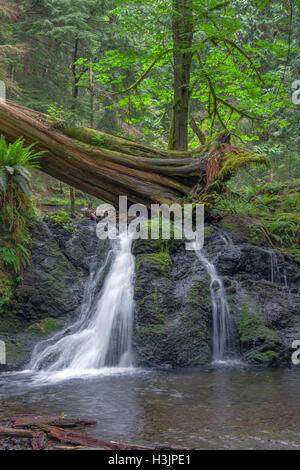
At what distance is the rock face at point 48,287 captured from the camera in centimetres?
721

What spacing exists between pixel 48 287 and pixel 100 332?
142cm

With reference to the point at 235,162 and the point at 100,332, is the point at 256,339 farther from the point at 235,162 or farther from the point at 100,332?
the point at 235,162

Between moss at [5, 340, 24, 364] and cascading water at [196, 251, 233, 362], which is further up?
cascading water at [196, 251, 233, 362]

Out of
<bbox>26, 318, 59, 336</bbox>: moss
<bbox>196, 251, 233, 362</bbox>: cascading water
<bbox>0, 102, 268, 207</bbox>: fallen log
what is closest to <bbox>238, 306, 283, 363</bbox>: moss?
<bbox>196, 251, 233, 362</bbox>: cascading water

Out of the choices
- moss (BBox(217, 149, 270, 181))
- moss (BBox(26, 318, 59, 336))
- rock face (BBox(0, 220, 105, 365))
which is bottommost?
moss (BBox(26, 318, 59, 336))

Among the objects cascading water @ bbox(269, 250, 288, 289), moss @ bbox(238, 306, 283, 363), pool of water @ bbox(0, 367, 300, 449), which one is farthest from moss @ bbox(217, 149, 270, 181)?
pool of water @ bbox(0, 367, 300, 449)

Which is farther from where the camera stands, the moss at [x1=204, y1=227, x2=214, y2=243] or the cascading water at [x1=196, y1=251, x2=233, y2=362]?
the moss at [x1=204, y1=227, x2=214, y2=243]

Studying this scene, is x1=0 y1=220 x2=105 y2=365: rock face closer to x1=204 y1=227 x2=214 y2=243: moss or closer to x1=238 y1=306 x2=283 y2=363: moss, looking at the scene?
x1=204 y1=227 x2=214 y2=243: moss

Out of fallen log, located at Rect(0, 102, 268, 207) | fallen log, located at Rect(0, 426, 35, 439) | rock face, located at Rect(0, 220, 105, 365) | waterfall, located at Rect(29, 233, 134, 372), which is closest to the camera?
fallen log, located at Rect(0, 426, 35, 439)

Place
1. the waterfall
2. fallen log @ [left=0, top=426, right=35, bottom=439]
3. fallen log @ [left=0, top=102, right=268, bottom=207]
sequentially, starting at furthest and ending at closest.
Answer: fallen log @ [left=0, top=102, right=268, bottom=207] < the waterfall < fallen log @ [left=0, top=426, right=35, bottom=439]
